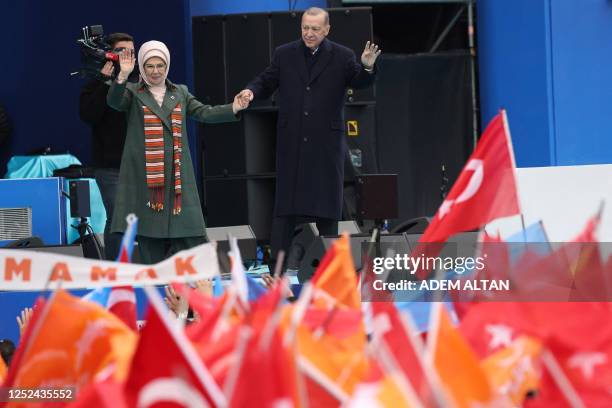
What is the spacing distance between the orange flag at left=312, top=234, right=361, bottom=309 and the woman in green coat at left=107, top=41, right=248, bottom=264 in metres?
4.07

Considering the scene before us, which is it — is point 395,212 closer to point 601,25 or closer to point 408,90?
point 601,25

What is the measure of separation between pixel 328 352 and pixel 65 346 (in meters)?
0.31

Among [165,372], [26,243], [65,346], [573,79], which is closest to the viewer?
[165,372]

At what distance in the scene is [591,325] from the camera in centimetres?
106

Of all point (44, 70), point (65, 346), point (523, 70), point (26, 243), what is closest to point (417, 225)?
point (26, 243)

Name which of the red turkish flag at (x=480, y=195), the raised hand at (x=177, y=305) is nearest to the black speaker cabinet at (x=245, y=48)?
the raised hand at (x=177, y=305)

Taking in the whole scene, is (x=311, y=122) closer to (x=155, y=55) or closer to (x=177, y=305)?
(x=155, y=55)

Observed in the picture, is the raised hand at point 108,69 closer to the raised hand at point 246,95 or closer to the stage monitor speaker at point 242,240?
the raised hand at point 246,95

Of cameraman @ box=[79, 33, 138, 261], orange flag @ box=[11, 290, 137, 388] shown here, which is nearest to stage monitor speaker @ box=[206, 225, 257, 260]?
cameraman @ box=[79, 33, 138, 261]

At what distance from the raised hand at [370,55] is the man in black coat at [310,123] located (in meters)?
0.23

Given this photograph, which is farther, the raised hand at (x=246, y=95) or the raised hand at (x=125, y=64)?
the raised hand at (x=246, y=95)

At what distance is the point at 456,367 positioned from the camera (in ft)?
2.88

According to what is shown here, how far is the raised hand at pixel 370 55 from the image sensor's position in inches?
232

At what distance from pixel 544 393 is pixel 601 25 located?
7.41 m
